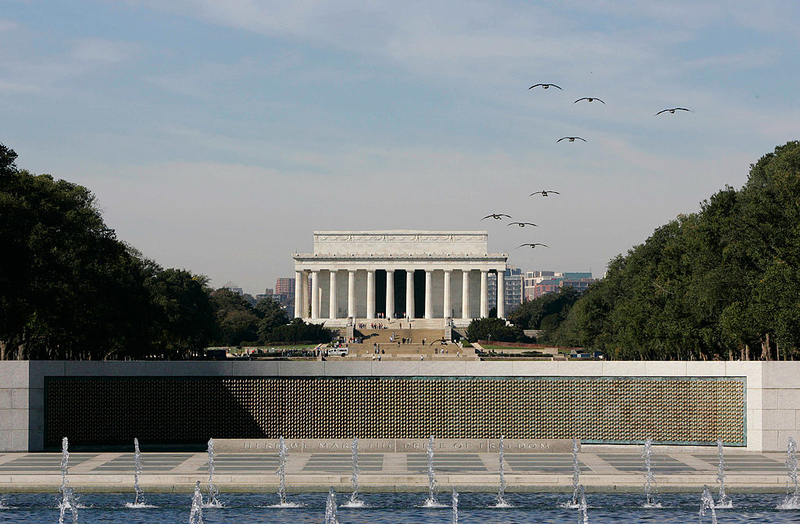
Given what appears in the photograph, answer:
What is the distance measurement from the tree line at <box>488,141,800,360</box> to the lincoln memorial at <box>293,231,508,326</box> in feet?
240

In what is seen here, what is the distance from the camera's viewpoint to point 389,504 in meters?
21.3

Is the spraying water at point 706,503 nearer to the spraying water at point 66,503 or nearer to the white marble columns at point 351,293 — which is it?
the spraying water at point 66,503

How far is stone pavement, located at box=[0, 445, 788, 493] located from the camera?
74.6 ft

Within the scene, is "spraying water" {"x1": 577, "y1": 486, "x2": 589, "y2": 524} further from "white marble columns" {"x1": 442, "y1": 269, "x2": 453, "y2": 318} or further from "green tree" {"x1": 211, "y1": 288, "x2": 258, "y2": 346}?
"white marble columns" {"x1": 442, "y1": 269, "x2": 453, "y2": 318}

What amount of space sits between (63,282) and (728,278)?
2656cm

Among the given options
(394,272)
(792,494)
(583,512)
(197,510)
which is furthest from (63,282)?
(394,272)

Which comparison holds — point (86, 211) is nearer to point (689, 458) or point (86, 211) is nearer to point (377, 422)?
point (377, 422)

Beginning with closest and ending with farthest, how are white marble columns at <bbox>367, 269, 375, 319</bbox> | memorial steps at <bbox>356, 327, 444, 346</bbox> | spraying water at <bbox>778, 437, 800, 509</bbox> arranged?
spraying water at <bbox>778, 437, 800, 509</bbox>
memorial steps at <bbox>356, 327, 444, 346</bbox>
white marble columns at <bbox>367, 269, 375, 319</bbox>

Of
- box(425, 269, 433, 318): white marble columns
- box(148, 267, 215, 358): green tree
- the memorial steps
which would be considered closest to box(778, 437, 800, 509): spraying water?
box(148, 267, 215, 358): green tree

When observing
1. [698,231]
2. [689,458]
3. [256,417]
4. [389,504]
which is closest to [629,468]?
[689,458]

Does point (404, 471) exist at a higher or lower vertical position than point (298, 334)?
lower

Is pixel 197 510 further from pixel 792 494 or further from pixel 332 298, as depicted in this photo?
pixel 332 298

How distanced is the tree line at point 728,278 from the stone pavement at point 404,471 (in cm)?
1183

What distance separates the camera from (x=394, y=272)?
14838 cm
